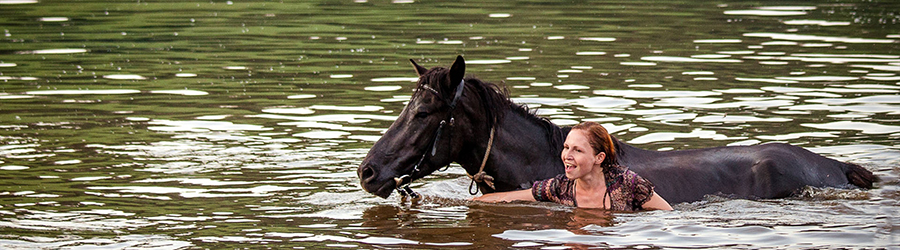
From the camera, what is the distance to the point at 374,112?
1569 cm

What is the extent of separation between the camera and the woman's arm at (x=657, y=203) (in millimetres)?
8805

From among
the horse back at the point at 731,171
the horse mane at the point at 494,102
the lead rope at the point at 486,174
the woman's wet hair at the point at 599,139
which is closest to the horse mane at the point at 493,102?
the horse mane at the point at 494,102

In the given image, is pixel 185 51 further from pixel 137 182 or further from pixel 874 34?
pixel 874 34

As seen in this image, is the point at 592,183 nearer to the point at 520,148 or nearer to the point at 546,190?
the point at 546,190

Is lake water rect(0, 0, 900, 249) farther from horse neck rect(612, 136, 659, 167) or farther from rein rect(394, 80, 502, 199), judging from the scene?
horse neck rect(612, 136, 659, 167)

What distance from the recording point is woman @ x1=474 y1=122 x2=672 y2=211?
332 inches

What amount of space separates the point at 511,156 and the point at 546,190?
0.38 metres

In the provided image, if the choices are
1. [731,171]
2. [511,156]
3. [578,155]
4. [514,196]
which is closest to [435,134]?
[511,156]

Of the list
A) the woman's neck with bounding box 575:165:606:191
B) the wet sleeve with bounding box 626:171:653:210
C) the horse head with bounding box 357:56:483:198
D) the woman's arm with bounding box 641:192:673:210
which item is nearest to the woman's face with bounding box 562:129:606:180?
the woman's neck with bounding box 575:165:606:191

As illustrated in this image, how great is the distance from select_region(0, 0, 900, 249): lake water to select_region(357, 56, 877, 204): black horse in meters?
0.18

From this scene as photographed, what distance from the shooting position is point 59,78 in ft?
64.5

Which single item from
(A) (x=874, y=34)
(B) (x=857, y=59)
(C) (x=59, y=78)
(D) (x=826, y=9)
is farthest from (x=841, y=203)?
(D) (x=826, y=9)

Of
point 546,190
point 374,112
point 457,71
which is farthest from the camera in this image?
point 374,112

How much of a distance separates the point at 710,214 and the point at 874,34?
16783 millimetres
